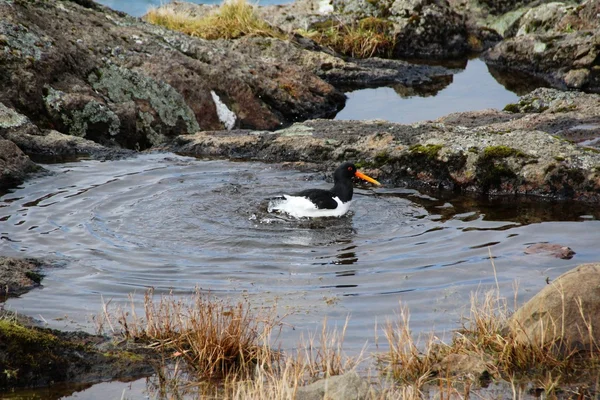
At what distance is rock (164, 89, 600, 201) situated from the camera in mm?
10367

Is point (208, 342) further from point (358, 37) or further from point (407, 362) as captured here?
point (358, 37)

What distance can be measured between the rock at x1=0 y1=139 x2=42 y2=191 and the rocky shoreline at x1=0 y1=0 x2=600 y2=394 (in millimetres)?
18

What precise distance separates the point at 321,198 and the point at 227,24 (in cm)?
1171

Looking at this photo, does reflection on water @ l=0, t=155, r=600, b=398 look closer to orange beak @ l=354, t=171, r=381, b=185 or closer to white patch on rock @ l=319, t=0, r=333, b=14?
orange beak @ l=354, t=171, r=381, b=185

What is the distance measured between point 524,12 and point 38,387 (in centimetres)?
2210

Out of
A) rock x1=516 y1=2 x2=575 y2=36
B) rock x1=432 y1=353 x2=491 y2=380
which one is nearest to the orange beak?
rock x1=432 y1=353 x2=491 y2=380

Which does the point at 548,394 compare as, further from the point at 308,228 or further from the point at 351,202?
the point at 351,202

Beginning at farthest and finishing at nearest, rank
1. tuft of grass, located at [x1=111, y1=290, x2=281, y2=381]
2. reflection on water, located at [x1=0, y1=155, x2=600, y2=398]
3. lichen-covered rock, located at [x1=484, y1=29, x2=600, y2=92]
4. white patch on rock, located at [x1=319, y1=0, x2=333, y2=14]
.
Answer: white patch on rock, located at [x1=319, y1=0, x2=333, y2=14], lichen-covered rock, located at [x1=484, y1=29, x2=600, y2=92], reflection on water, located at [x1=0, y1=155, x2=600, y2=398], tuft of grass, located at [x1=111, y1=290, x2=281, y2=381]

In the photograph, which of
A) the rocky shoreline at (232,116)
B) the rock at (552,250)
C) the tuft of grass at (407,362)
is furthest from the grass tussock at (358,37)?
the tuft of grass at (407,362)

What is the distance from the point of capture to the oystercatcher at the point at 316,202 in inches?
387

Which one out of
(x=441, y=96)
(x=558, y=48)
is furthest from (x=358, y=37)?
(x=558, y=48)

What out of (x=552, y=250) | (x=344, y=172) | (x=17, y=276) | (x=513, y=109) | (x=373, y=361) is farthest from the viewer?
(x=513, y=109)

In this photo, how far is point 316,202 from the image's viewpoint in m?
9.84

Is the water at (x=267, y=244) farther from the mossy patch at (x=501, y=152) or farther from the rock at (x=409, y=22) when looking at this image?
the rock at (x=409, y=22)
